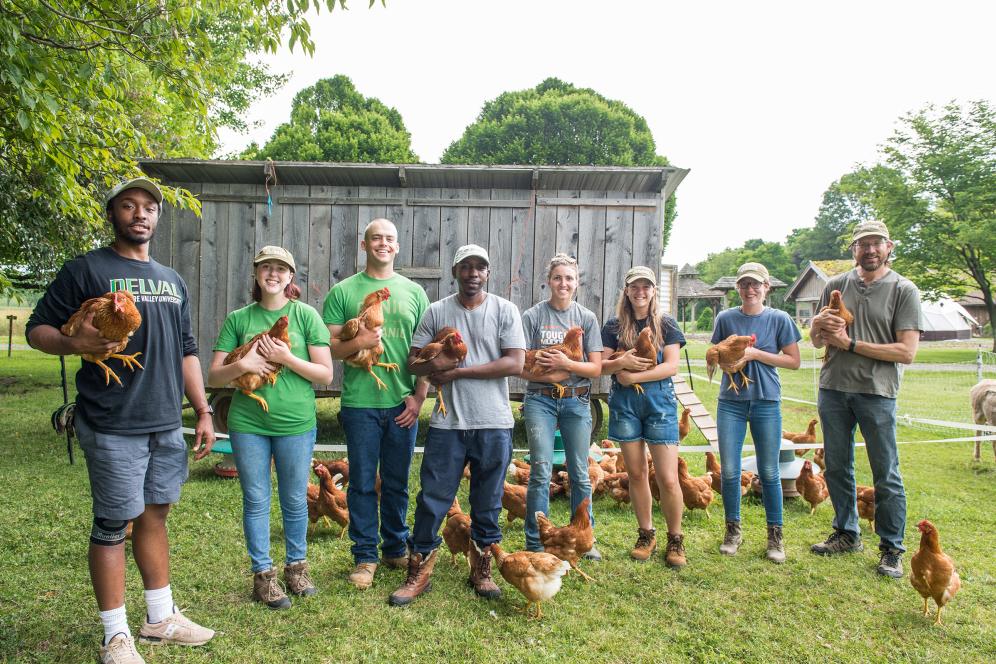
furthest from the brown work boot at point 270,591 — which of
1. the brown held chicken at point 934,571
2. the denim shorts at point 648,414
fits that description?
the brown held chicken at point 934,571

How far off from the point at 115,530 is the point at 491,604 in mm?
2033

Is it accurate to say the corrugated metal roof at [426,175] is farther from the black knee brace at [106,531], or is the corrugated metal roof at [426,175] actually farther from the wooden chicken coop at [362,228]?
the black knee brace at [106,531]

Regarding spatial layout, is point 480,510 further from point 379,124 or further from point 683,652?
point 379,124

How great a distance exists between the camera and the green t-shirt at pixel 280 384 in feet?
10.3

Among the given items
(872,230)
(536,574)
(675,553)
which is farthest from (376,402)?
(872,230)

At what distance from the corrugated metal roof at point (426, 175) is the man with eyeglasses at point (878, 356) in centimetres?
298

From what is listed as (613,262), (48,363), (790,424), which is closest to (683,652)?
(613,262)

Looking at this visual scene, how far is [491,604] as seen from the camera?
336cm

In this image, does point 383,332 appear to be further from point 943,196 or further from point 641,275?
point 943,196

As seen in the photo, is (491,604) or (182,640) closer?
(182,640)

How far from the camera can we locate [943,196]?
2262 cm

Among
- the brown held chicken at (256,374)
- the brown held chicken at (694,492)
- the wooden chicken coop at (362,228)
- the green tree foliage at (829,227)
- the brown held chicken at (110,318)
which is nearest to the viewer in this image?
the brown held chicken at (110,318)

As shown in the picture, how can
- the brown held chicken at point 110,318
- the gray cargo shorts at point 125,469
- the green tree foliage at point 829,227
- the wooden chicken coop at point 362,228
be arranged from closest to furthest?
the brown held chicken at point 110,318, the gray cargo shorts at point 125,469, the wooden chicken coop at point 362,228, the green tree foliage at point 829,227

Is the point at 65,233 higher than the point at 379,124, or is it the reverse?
the point at 379,124
